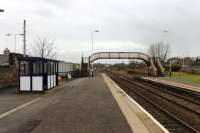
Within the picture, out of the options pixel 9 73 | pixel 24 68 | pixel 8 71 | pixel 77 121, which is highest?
pixel 24 68

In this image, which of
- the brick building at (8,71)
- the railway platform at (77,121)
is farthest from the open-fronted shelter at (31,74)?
the railway platform at (77,121)

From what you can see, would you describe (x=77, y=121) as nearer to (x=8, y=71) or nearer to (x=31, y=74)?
(x=31, y=74)

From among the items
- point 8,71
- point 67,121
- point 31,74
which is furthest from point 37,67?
point 67,121

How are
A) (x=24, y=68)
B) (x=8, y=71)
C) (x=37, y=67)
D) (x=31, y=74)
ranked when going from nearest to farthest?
(x=31, y=74)
(x=24, y=68)
(x=37, y=67)
(x=8, y=71)

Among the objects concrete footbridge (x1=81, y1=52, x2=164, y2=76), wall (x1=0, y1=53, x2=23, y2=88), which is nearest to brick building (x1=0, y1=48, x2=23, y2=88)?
wall (x1=0, y1=53, x2=23, y2=88)

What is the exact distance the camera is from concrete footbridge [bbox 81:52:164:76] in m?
77.0

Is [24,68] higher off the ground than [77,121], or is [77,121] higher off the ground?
[24,68]

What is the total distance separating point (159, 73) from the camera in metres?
76.9

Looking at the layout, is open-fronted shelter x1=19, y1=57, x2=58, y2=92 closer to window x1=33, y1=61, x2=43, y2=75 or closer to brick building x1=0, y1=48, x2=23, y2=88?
window x1=33, y1=61, x2=43, y2=75

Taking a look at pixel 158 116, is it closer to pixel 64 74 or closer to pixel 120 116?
pixel 120 116

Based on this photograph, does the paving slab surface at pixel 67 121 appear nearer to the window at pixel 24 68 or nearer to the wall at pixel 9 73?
the window at pixel 24 68

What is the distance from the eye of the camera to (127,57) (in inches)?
3501

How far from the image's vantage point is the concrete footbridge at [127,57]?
253 feet

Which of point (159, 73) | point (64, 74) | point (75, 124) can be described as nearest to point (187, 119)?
point (75, 124)
